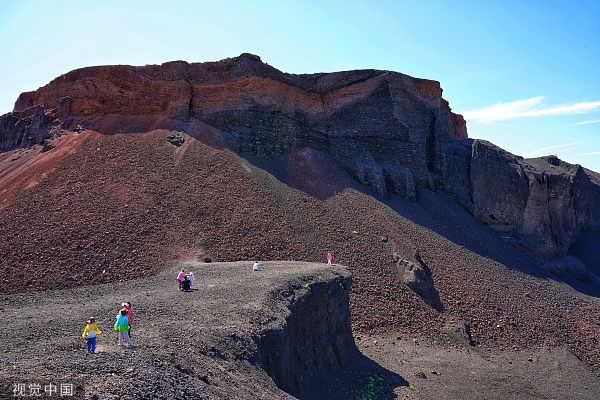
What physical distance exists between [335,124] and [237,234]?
13.9 meters

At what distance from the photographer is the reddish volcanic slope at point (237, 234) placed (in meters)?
21.3

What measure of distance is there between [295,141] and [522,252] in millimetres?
18032

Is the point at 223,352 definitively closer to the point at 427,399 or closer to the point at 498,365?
the point at 427,399

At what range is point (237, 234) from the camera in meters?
24.1

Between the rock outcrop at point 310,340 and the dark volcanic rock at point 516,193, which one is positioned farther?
the dark volcanic rock at point 516,193

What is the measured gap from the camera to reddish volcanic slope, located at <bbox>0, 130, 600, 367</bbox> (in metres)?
→ 21.3

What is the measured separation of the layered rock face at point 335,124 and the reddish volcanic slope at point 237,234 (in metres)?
2.16

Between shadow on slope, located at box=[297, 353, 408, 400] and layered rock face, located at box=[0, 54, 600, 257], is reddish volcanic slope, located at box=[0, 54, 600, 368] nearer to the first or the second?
layered rock face, located at box=[0, 54, 600, 257]

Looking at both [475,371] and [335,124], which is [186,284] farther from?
[335,124]

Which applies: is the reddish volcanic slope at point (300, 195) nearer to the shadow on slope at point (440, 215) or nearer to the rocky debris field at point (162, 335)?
the shadow on slope at point (440, 215)

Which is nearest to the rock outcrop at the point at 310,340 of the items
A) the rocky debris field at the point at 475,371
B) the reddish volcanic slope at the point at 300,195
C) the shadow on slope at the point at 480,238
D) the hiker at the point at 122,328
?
the rocky debris field at the point at 475,371

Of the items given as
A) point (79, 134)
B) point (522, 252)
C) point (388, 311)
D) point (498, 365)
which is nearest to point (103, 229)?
point (79, 134)

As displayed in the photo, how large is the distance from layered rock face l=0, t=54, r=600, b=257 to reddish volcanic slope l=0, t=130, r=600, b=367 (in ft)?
7.08

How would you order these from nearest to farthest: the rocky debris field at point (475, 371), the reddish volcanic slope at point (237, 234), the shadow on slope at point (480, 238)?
the rocky debris field at point (475, 371) → the reddish volcanic slope at point (237, 234) → the shadow on slope at point (480, 238)
